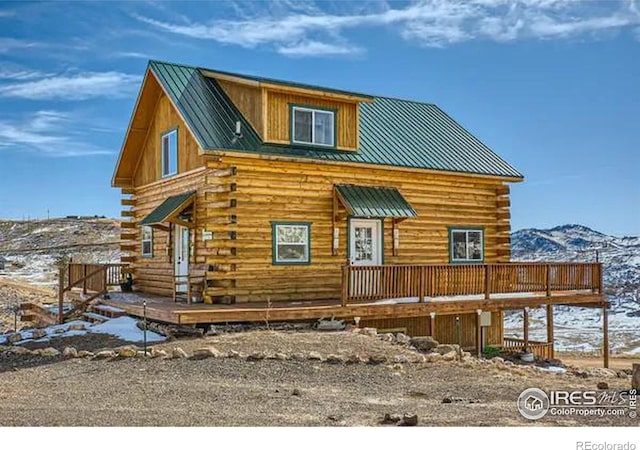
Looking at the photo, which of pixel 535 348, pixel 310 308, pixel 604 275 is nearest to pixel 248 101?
pixel 310 308

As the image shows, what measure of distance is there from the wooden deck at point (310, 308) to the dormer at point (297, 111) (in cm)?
413

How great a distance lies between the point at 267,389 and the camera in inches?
374

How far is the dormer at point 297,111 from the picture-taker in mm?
16422

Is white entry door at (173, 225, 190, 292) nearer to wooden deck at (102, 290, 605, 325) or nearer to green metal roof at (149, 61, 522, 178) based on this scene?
wooden deck at (102, 290, 605, 325)

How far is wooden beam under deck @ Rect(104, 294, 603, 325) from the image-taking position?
13062 millimetres

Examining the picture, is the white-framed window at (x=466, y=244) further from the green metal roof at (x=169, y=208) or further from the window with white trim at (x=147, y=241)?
the window with white trim at (x=147, y=241)

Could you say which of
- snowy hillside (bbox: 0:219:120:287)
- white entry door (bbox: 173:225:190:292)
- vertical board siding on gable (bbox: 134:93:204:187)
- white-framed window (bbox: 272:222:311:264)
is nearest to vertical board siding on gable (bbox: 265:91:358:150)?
vertical board siding on gable (bbox: 134:93:204:187)

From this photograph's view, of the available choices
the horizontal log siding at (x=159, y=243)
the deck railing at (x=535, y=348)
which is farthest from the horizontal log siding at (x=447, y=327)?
the horizontal log siding at (x=159, y=243)

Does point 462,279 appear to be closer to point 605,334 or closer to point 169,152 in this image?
point 605,334

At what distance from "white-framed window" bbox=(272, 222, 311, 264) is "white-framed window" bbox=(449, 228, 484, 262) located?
4725 mm

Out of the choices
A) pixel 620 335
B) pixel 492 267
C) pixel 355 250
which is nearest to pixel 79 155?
pixel 355 250

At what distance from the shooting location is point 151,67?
57.3ft

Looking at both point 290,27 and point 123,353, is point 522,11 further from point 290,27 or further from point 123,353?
point 123,353
